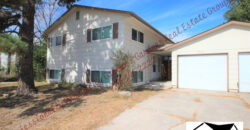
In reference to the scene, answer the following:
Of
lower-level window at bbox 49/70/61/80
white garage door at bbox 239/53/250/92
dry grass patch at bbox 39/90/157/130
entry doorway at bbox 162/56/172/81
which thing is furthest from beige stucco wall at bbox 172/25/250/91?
lower-level window at bbox 49/70/61/80

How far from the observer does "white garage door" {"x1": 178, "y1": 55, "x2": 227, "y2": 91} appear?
7.89 metres

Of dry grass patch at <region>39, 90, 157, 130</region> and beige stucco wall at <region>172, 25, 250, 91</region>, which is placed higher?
beige stucco wall at <region>172, 25, 250, 91</region>

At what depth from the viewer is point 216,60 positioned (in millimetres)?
8039

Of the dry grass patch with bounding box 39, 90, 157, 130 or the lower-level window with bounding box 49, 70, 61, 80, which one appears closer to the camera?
the dry grass patch with bounding box 39, 90, 157, 130

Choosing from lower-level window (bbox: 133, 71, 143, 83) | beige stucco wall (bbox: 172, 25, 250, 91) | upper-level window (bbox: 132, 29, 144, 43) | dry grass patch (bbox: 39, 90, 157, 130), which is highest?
upper-level window (bbox: 132, 29, 144, 43)

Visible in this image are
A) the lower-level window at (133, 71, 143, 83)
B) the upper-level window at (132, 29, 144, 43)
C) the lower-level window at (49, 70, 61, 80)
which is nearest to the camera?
the lower-level window at (133, 71, 143, 83)

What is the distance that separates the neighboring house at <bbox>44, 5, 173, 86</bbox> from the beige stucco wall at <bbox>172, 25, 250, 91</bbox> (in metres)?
4.17

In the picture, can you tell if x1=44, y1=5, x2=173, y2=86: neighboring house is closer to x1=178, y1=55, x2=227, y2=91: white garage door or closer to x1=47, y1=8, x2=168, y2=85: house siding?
x1=47, y1=8, x2=168, y2=85: house siding

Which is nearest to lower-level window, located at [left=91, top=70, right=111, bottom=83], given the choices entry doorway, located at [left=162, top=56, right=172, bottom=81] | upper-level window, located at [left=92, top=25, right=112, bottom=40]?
upper-level window, located at [left=92, top=25, right=112, bottom=40]

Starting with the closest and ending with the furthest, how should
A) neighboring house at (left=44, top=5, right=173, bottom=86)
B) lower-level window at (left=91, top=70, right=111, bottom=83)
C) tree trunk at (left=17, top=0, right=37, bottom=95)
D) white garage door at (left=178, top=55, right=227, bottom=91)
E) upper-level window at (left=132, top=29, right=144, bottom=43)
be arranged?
tree trunk at (left=17, top=0, right=37, bottom=95), white garage door at (left=178, top=55, right=227, bottom=91), neighboring house at (left=44, top=5, right=173, bottom=86), lower-level window at (left=91, top=70, right=111, bottom=83), upper-level window at (left=132, top=29, right=144, bottom=43)

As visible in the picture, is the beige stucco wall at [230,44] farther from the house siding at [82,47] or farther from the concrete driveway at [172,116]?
the house siding at [82,47]

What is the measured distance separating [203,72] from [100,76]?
7.10 metres

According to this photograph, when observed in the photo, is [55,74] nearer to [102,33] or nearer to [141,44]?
[102,33]

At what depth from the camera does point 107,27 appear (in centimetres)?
914
